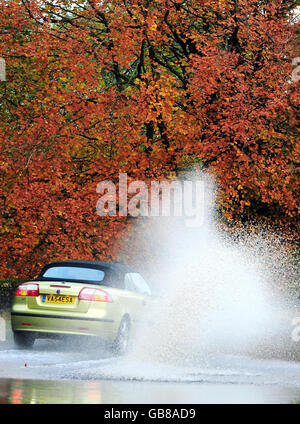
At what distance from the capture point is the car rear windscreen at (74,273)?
49.4 ft

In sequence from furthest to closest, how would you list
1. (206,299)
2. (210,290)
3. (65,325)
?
(210,290), (206,299), (65,325)

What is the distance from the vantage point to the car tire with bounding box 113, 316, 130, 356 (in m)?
14.4

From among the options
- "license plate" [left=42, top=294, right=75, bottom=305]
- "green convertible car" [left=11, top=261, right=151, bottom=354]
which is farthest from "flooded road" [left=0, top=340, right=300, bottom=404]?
"license plate" [left=42, top=294, right=75, bottom=305]

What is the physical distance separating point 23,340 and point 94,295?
60.4 inches

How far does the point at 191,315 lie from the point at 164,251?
668cm

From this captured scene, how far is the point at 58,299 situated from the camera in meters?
14.4

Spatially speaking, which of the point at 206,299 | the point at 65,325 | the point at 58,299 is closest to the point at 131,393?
the point at 65,325

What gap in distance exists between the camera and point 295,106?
22.4m

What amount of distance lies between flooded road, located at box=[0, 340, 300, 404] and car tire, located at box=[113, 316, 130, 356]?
286 mm

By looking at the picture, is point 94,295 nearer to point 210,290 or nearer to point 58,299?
point 58,299

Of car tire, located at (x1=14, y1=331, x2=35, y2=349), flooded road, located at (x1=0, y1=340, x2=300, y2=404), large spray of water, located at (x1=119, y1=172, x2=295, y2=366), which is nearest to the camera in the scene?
flooded road, located at (x1=0, y1=340, x2=300, y2=404)

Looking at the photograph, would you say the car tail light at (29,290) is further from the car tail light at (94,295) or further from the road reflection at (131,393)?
the road reflection at (131,393)

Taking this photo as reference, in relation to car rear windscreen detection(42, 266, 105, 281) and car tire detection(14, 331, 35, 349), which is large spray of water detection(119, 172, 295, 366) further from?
car tire detection(14, 331, 35, 349)

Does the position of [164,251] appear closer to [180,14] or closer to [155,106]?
[155,106]
